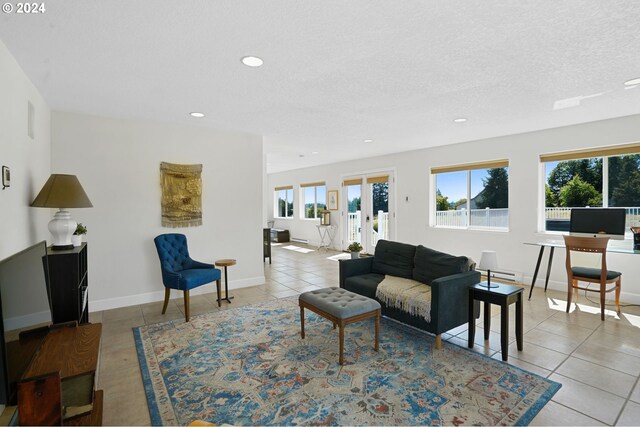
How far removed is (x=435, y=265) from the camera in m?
3.25

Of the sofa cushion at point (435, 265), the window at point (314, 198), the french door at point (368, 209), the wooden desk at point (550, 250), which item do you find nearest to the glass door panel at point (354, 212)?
the french door at point (368, 209)

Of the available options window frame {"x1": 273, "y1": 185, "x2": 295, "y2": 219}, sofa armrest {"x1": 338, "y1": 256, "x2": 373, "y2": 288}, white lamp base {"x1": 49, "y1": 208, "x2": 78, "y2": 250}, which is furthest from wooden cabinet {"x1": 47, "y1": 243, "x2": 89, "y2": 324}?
window frame {"x1": 273, "y1": 185, "x2": 295, "y2": 219}

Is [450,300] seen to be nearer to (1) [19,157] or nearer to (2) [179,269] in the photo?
(2) [179,269]

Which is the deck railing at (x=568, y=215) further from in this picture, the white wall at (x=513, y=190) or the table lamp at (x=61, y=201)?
the table lamp at (x=61, y=201)

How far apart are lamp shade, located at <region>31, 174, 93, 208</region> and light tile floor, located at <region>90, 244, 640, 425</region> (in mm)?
1351

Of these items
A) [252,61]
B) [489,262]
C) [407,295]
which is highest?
[252,61]

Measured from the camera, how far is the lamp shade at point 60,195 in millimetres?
2715

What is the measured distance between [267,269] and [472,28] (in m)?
5.29

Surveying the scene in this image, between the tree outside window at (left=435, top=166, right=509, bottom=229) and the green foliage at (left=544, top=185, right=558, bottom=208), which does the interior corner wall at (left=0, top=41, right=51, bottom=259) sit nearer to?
the tree outside window at (left=435, top=166, right=509, bottom=229)

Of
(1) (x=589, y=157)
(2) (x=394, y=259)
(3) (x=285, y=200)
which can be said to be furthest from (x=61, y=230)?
(3) (x=285, y=200)

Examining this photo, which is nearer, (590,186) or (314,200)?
(590,186)

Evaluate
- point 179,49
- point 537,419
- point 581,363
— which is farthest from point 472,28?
point 581,363

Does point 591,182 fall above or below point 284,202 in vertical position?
above

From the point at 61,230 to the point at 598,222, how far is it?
604 cm
